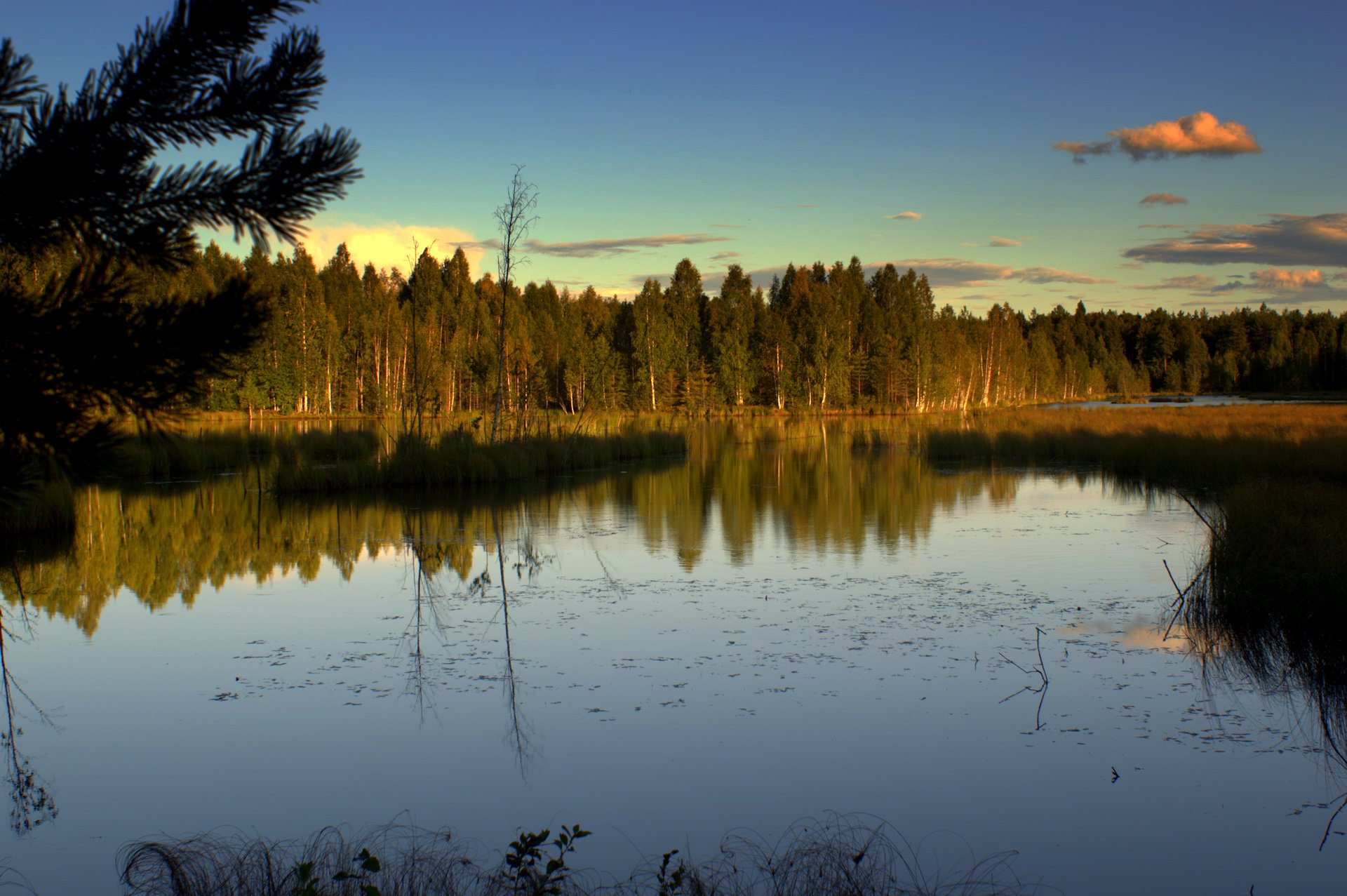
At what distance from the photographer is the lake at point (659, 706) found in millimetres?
4457

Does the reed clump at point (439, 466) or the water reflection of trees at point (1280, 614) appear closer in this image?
the water reflection of trees at point (1280, 614)

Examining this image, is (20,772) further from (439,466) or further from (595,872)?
(439,466)

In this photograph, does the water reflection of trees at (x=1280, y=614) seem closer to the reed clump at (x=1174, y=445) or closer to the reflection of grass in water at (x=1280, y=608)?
the reflection of grass in water at (x=1280, y=608)

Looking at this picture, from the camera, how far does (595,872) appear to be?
404 centimetres

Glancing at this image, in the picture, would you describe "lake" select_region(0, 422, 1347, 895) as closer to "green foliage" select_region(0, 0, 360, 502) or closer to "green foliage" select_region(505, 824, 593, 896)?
"green foliage" select_region(505, 824, 593, 896)

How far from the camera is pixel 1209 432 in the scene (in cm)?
2383

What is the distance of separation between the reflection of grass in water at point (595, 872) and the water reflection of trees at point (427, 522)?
5411 millimetres

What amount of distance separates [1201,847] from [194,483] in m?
19.9

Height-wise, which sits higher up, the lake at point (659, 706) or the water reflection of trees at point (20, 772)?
the water reflection of trees at point (20, 772)

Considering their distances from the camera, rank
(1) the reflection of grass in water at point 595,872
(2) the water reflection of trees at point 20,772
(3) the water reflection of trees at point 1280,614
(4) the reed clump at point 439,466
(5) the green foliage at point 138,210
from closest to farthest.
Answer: (5) the green foliage at point 138,210
(1) the reflection of grass in water at point 595,872
(2) the water reflection of trees at point 20,772
(3) the water reflection of trees at point 1280,614
(4) the reed clump at point 439,466

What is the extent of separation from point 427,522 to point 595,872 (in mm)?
11196

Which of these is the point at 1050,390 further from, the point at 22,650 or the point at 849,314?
the point at 22,650

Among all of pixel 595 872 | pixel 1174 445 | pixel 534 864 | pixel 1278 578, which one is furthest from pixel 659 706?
pixel 1174 445

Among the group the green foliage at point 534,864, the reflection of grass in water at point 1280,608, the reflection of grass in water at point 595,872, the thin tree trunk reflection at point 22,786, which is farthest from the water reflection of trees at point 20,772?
the reflection of grass in water at point 1280,608
